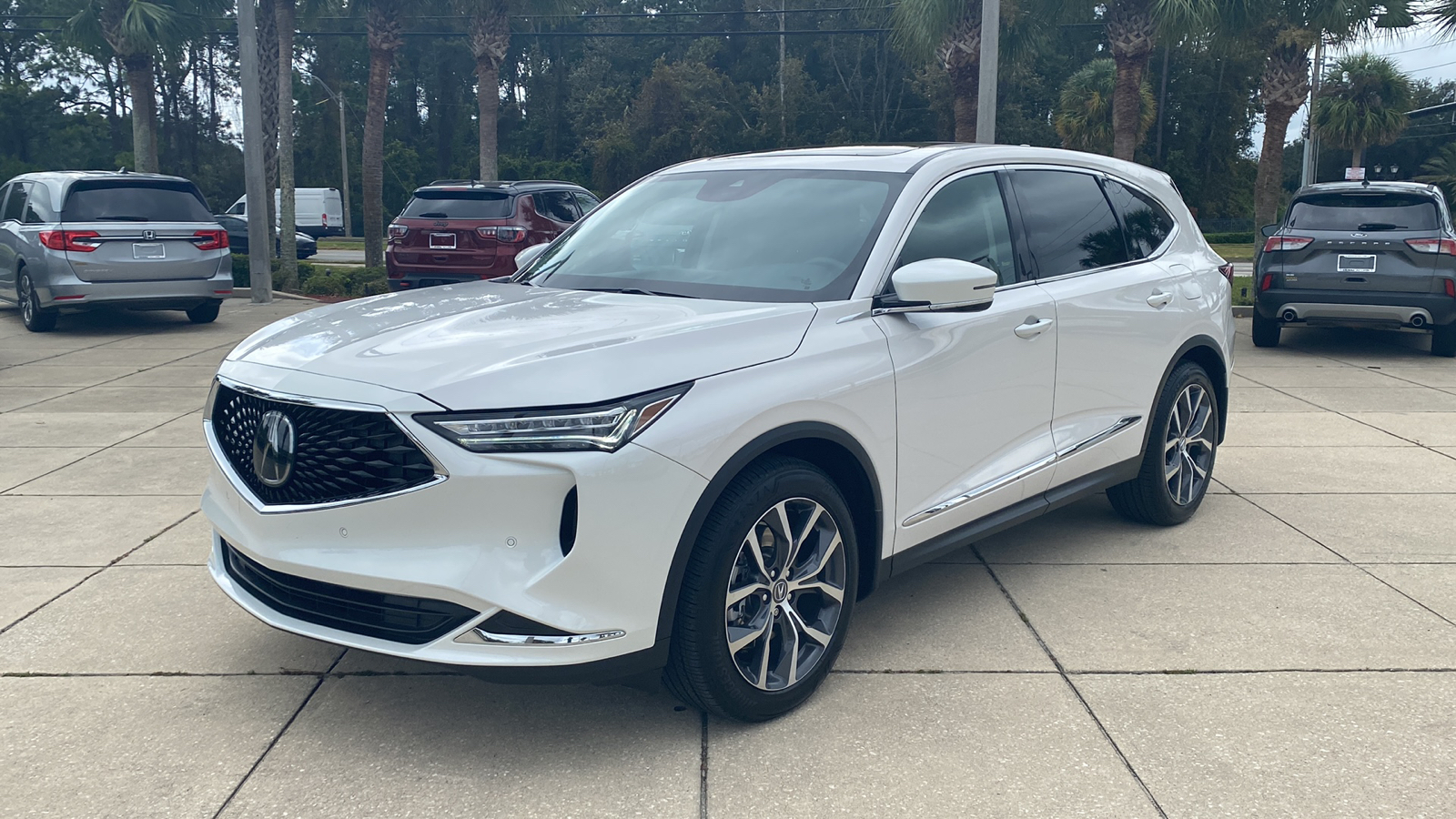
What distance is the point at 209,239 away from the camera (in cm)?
1370

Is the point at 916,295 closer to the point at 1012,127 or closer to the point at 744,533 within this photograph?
the point at 744,533

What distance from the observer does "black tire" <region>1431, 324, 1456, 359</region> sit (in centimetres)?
1167

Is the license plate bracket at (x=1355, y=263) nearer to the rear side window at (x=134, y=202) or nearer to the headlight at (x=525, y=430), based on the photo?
the headlight at (x=525, y=430)

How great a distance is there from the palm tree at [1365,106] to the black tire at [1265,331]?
98.6 ft

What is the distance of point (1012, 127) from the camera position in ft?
167

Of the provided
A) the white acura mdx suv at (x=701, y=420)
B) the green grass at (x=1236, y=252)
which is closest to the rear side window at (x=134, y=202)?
the white acura mdx suv at (x=701, y=420)

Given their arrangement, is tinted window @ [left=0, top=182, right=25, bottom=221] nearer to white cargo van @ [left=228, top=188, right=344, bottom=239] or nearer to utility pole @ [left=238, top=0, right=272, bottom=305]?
utility pole @ [left=238, top=0, right=272, bottom=305]

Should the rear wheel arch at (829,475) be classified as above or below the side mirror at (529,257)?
below

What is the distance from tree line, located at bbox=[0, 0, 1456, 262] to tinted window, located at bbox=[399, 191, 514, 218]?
10.3 m

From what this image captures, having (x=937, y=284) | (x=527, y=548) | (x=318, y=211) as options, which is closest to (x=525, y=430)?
(x=527, y=548)

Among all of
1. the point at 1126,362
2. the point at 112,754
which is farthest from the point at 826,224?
the point at 112,754

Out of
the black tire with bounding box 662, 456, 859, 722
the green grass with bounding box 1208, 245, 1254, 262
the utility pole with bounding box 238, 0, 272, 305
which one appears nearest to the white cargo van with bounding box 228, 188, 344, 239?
the utility pole with bounding box 238, 0, 272, 305

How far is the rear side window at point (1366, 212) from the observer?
11.5 m

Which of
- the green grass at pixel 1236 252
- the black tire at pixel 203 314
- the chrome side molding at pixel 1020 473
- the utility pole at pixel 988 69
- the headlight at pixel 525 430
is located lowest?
the black tire at pixel 203 314
